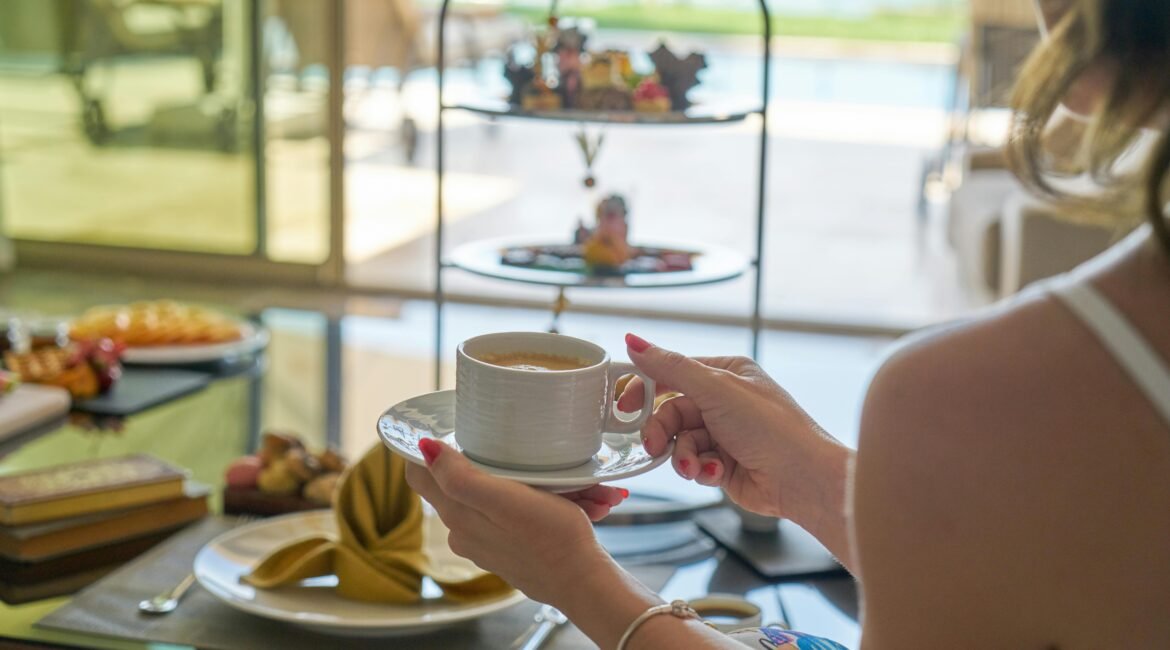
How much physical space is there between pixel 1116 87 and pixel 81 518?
115 centimetres

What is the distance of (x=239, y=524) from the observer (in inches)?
59.2

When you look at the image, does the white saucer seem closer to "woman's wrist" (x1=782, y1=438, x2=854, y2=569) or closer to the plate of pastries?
"woman's wrist" (x1=782, y1=438, x2=854, y2=569)

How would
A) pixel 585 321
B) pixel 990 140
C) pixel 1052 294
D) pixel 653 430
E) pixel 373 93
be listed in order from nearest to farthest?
pixel 1052 294 < pixel 653 430 < pixel 585 321 < pixel 373 93 < pixel 990 140

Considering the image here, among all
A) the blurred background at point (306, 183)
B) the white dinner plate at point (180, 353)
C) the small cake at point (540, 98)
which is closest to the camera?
the small cake at point (540, 98)

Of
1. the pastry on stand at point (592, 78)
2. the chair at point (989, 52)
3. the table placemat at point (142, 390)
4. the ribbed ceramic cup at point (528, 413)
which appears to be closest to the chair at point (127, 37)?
the chair at point (989, 52)

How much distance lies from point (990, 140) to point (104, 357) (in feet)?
22.3

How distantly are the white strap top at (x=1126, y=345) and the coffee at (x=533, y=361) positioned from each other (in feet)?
1.31

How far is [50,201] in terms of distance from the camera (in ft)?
17.0

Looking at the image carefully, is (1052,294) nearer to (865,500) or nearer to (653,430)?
(865,500)

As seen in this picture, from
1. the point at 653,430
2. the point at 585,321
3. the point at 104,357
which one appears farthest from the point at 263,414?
the point at 585,321

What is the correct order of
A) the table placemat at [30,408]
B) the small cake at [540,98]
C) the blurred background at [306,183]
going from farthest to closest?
1. the blurred background at [306,183]
2. the small cake at [540,98]
3. the table placemat at [30,408]

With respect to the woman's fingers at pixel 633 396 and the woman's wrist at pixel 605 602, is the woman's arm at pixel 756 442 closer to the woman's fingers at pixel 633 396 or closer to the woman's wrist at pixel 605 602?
the woman's fingers at pixel 633 396

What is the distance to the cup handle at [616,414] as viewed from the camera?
3.38 feet

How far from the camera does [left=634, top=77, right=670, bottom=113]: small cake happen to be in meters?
2.03
